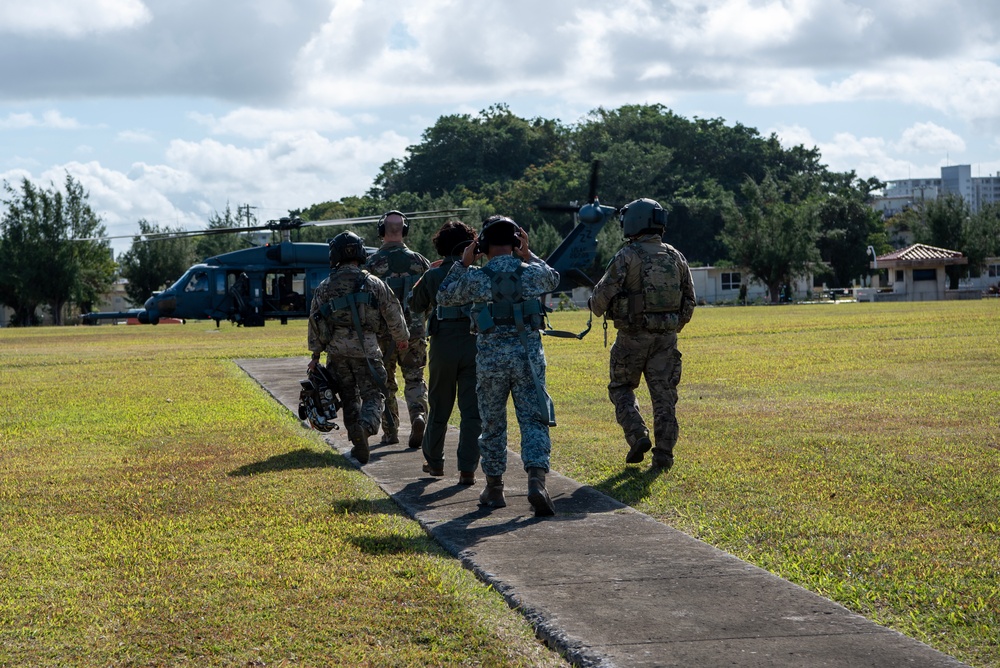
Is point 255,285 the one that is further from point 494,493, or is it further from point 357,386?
point 494,493

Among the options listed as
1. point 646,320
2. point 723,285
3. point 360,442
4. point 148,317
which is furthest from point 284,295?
point 723,285

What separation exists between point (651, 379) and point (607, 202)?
9561 cm

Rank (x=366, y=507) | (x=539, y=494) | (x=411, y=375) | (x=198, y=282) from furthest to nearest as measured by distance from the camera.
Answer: (x=198, y=282), (x=411, y=375), (x=366, y=507), (x=539, y=494)

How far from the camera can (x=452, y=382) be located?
8.66 metres

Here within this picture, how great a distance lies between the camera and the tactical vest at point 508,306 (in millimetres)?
7527

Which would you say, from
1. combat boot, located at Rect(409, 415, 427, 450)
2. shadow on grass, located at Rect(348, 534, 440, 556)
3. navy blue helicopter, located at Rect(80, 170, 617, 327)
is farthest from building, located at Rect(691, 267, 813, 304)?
shadow on grass, located at Rect(348, 534, 440, 556)

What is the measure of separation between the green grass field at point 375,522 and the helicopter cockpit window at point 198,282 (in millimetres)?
28371

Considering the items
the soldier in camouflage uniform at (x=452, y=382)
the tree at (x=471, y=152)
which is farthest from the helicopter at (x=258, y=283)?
the tree at (x=471, y=152)

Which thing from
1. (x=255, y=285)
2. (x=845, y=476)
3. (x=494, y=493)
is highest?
(x=255, y=285)

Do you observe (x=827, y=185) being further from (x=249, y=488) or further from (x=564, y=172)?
(x=249, y=488)

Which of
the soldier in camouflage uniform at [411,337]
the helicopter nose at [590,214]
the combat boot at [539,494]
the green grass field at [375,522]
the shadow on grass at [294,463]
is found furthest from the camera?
the helicopter nose at [590,214]

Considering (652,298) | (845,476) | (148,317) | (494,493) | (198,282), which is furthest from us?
(148,317)

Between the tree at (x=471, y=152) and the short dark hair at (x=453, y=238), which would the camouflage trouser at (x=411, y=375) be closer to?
the short dark hair at (x=453, y=238)

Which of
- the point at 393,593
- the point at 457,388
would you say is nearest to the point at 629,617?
the point at 393,593
